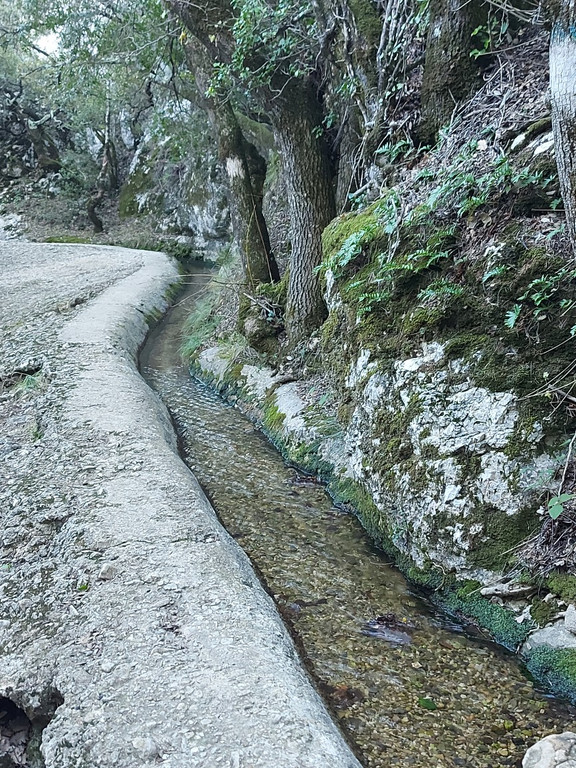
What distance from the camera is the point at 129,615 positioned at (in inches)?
115

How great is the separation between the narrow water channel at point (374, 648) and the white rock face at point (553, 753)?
127 mm

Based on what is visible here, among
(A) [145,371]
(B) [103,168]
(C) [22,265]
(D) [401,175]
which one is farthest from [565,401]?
(B) [103,168]

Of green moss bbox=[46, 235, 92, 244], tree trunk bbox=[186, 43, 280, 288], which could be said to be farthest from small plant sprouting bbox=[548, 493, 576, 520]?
green moss bbox=[46, 235, 92, 244]

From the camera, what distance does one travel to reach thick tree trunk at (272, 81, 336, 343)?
649 cm

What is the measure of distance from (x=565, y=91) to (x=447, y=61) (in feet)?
7.58

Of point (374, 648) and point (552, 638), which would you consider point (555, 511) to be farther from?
point (374, 648)

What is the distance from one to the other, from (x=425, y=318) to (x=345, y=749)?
2616mm

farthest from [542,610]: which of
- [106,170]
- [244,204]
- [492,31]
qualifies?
[106,170]

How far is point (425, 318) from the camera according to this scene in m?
3.95

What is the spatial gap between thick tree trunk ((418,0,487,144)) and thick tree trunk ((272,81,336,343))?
1766 millimetres

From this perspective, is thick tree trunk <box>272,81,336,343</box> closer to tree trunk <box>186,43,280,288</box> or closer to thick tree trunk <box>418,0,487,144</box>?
tree trunk <box>186,43,280,288</box>

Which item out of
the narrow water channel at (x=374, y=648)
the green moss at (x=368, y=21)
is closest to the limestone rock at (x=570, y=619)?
the narrow water channel at (x=374, y=648)

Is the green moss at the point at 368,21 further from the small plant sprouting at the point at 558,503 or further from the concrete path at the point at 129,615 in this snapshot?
the small plant sprouting at the point at 558,503

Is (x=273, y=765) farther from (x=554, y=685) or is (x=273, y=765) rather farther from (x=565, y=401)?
(x=565, y=401)
